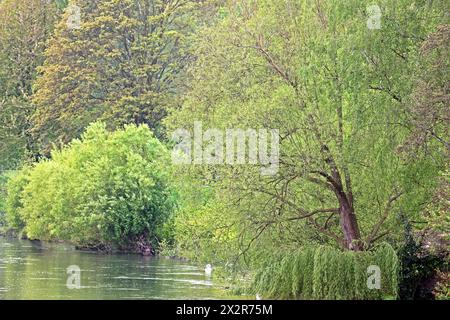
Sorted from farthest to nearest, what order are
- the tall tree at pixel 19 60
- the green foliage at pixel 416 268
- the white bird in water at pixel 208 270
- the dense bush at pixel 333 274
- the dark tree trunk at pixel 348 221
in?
1. the tall tree at pixel 19 60
2. the white bird in water at pixel 208 270
3. the dark tree trunk at pixel 348 221
4. the dense bush at pixel 333 274
5. the green foliage at pixel 416 268

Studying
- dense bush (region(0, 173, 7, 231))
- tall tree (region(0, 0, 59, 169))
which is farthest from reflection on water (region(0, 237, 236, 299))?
tall tree (region(0, 0, 59, 169))

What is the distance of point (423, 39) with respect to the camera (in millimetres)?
22766

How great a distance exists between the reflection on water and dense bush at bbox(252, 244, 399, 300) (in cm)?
212

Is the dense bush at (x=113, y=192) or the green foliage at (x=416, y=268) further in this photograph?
the dense bush at (x=113, y=192)

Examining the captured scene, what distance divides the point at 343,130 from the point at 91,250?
19695 mm

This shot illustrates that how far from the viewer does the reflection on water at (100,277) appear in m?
25.2

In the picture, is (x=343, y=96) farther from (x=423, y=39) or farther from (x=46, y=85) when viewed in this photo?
(x=46, y=85)

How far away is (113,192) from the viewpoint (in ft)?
131

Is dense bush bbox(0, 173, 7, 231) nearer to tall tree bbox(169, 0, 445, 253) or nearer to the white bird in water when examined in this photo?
the white bird in water

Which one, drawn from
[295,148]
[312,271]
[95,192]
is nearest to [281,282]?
[312,271]

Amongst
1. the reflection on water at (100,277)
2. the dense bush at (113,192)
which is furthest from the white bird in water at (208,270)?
the dense bush at (113,192)

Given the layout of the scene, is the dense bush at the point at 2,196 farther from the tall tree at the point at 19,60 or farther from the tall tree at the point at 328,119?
the tall tree at the point at 328,119

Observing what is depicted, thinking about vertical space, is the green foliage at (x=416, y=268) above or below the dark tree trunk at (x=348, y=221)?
below

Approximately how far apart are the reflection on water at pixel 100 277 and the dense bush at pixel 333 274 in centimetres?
212
